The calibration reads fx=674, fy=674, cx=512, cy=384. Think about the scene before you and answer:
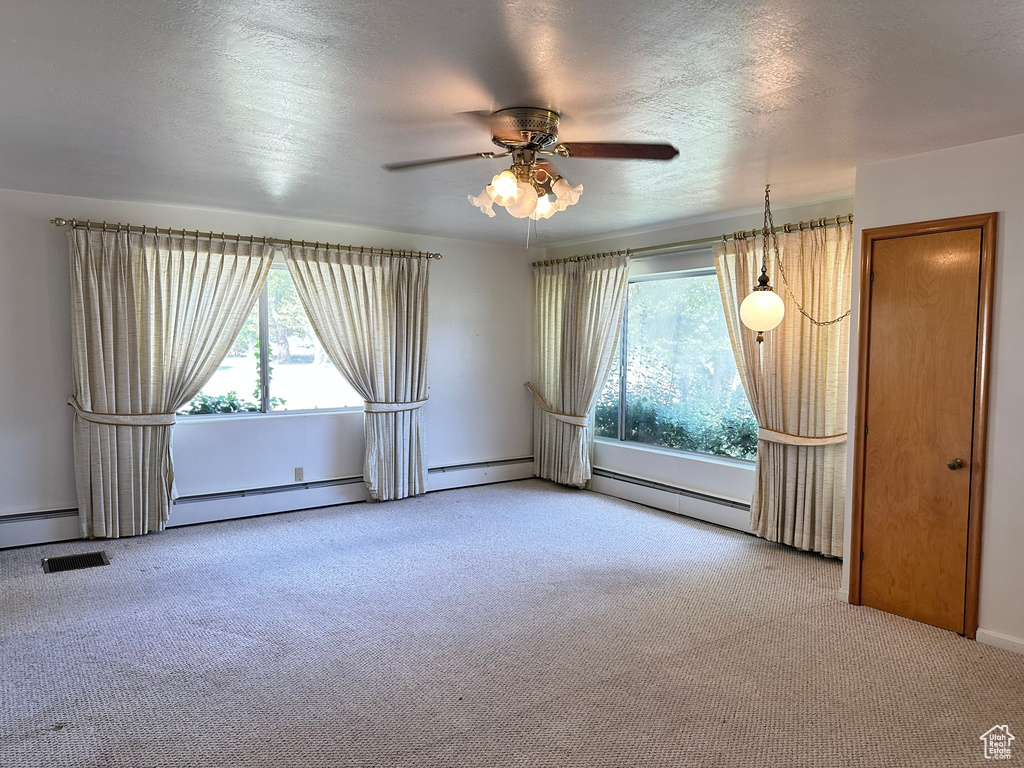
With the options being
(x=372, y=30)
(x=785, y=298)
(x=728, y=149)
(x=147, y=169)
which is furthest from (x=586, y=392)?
(x=372, y=30)

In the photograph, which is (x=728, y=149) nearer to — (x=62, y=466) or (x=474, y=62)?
(x=474, y=62)

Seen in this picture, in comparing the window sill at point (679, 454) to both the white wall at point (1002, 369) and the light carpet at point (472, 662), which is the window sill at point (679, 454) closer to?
the light carpet at point (472, 662)

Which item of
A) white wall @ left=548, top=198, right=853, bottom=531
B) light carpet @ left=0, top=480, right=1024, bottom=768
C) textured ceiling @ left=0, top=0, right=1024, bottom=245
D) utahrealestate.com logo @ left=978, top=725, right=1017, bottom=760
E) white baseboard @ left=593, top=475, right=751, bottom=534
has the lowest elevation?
utahrealestate.com logo @ left=978, top=725, right=1017, bottom=760

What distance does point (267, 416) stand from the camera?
18.3 feet

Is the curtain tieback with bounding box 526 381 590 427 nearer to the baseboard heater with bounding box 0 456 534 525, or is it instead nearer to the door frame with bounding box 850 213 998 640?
the baseboard heater with bounding box 0 456 534 525

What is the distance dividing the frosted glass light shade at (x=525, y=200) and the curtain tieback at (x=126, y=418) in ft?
11.5

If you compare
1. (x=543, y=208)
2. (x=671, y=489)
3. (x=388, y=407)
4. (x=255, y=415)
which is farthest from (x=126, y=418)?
(x=671, y=489)

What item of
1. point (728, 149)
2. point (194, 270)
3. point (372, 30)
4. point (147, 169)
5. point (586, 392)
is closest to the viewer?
point (372, 30)

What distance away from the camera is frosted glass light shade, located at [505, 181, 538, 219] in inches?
107

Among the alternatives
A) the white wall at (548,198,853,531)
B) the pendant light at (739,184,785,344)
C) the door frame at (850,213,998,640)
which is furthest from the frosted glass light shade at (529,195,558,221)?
Answer: the white wall at (548,198,853,531)

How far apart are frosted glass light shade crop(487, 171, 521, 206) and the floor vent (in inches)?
142

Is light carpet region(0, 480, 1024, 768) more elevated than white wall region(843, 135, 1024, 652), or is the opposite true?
white wall region(843, 135, 1024, 652)

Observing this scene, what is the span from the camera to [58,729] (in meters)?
2.52

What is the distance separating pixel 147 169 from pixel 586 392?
3981 millimetres
